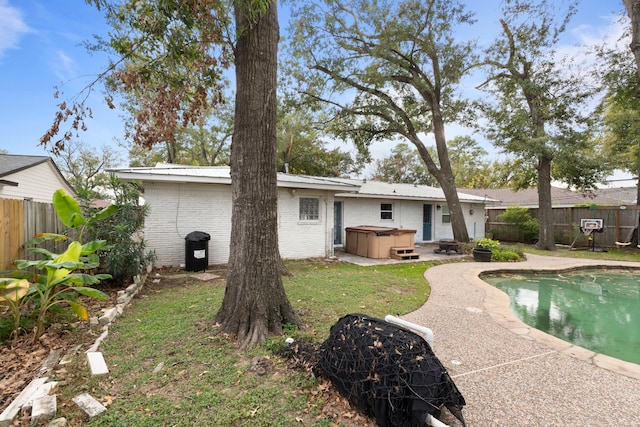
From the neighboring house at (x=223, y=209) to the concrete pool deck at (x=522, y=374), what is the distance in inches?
224

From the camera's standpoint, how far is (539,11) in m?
12.1

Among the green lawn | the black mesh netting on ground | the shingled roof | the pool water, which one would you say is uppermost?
the shingled roof

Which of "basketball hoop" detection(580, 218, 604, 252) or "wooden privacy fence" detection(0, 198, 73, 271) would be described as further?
"basketball hoop" detection(580, 218, 604, 252)

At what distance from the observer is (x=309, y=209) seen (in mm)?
10156

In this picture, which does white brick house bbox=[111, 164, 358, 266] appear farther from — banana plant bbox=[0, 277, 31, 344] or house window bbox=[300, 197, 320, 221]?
banana plant bbox=[0, 277, 31, 344]

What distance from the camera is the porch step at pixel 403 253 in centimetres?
1027

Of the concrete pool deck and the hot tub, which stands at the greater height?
the hot tub

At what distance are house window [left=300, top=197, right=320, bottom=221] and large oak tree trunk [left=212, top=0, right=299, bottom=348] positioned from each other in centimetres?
631

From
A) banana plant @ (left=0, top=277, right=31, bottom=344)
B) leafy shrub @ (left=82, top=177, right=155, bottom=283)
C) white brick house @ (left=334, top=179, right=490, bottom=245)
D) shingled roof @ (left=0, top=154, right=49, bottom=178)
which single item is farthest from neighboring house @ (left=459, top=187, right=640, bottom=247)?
shingled roof @ (left=0, top=154, right=49, bottom=178)

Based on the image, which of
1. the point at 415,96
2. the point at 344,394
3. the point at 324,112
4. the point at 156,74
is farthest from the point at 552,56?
the point at 344,394

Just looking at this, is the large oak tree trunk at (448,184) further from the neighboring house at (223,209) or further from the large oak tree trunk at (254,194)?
the large oak tree trunk at (254,194)

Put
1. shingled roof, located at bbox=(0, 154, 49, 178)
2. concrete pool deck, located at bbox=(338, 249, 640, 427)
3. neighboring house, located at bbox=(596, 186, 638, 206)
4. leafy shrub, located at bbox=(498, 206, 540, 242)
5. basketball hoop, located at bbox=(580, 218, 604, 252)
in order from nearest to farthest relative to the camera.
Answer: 1. concrete pool deck, located at bbox=(338, 249, 640, 427)
2. shingled roof, located at bbox=(0, 154, 49, 178)
3. basketball hoop, located at bbox=(580, 218, 604, 252)
4. leafy shrub, located at bbox=(498, 206, 540, 242)
5. neighboring house, located at bbox=(596, 186, 638, 206)

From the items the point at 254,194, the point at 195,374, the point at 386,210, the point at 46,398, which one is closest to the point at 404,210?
the point at 386,210

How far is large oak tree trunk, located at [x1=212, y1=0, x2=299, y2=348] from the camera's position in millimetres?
3529
